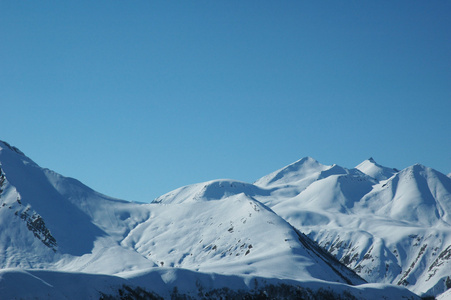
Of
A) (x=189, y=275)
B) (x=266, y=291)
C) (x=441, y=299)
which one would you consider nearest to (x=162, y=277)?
(x=189, y=275)

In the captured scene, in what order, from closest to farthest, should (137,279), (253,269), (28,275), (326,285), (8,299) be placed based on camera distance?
(8,299) → (28,275) → (137,279) → (326,285) → (253,269)

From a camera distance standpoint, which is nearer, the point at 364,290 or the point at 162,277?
the point at 162,277

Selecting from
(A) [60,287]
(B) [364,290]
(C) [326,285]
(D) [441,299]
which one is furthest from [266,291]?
(D) [441,299]

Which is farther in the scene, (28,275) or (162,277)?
(162,277)

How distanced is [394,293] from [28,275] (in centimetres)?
9643

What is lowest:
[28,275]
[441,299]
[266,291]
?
[441,299]

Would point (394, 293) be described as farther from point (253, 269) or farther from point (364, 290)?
point (253, 269)

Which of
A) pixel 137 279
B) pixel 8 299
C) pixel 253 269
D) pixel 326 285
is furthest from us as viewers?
pixel 253 269

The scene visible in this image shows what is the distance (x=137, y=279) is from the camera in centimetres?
14712

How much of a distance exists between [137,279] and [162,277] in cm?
791

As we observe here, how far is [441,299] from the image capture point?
7446 inches

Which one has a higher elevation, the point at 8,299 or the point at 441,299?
→ the point at 8,299

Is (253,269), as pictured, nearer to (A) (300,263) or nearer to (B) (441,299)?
(A) (300,263)

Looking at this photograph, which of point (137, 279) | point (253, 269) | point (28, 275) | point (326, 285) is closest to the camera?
point (28, 275)
